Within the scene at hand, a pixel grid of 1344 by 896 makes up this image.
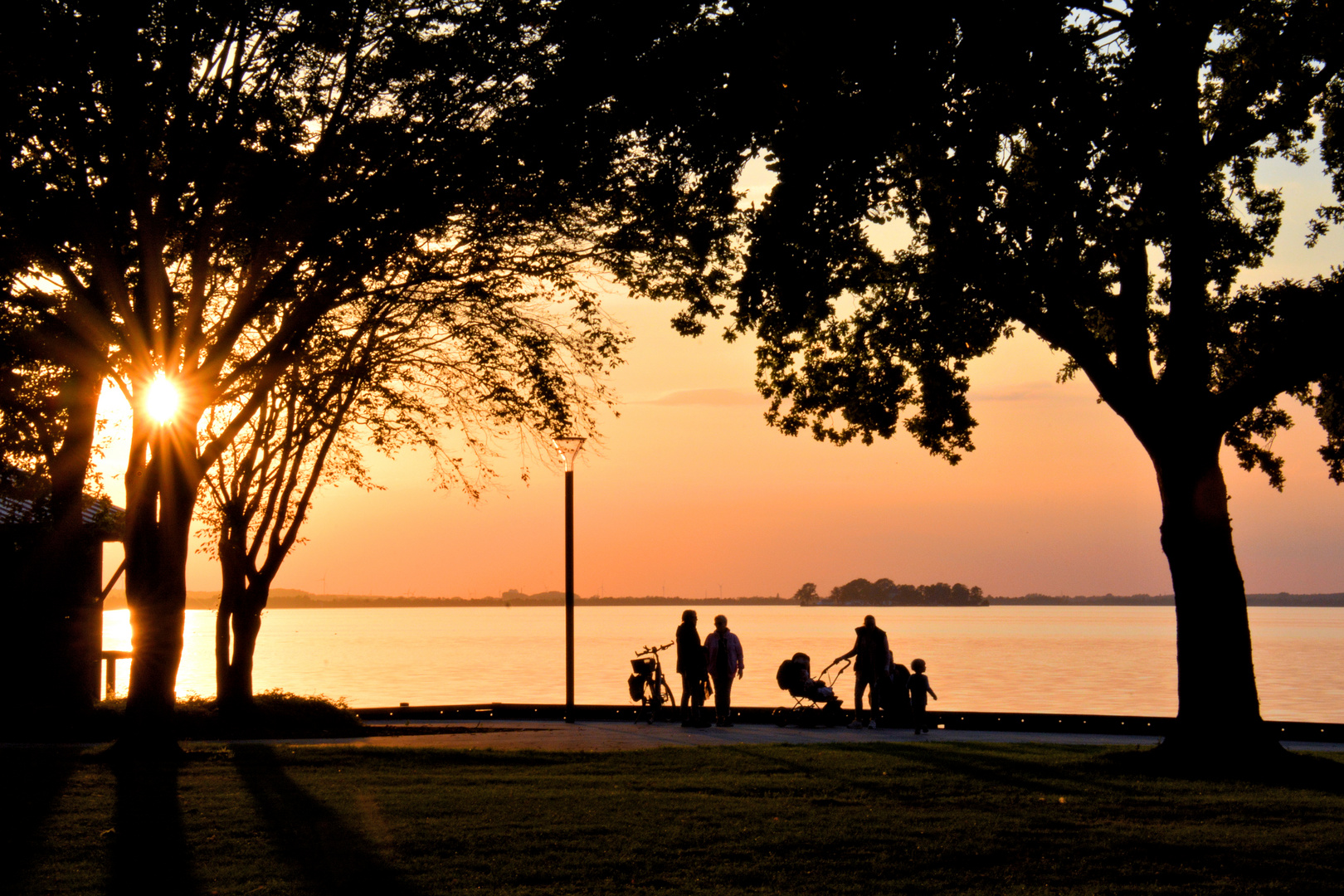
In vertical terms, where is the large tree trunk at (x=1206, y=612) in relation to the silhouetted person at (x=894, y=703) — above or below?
above

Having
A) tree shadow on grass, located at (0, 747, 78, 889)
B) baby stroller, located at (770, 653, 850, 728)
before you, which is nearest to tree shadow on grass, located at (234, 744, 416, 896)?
tree shadow on grass, located at (0, 747, 78, 889)

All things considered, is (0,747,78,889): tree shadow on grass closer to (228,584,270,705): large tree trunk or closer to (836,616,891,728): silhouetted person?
(228,584,270,705): large tree trunk

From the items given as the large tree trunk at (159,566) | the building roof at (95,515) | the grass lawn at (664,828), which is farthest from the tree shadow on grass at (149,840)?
the building roof at (95,515)

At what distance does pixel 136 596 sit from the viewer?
14.7m

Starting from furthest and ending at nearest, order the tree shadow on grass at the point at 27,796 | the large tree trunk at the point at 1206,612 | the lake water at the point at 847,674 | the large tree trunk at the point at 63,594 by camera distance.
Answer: the lake water at the point at 847,674 < the large tree trunk at the point at 63,594 < the large tree trunk at the point at 1206,612 < the tree shadow on grass at the point at 27,796

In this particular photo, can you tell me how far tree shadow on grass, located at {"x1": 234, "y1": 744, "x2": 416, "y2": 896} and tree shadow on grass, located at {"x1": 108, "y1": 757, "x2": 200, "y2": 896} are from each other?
0.65 meters

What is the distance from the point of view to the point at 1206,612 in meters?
14.4

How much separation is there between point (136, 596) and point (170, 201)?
4802 mm

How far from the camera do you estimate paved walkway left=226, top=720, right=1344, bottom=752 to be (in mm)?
16359

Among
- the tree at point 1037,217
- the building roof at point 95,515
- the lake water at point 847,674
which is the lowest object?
the lake water at point 847,674

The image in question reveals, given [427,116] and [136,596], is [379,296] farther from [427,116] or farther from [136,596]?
[136,596]

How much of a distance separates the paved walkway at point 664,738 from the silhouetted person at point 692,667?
1.22 ft

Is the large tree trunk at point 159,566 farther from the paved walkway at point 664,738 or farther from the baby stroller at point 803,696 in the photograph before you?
the baby stroller at point 803,696

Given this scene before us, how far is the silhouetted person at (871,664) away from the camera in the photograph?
19.4 meters
